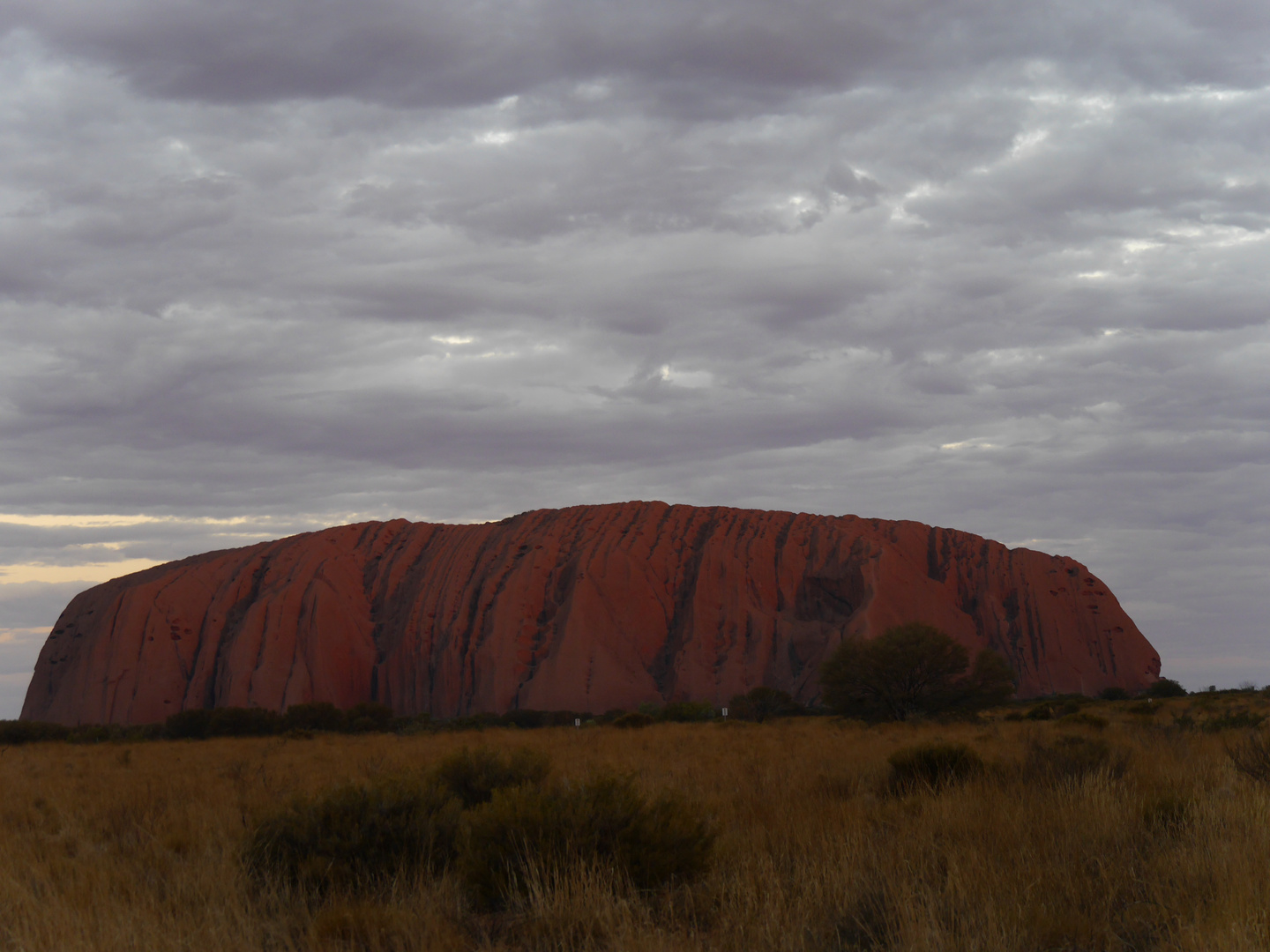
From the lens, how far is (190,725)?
48.1m

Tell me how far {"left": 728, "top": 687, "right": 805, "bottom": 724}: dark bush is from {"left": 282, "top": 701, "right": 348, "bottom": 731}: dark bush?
917 inches

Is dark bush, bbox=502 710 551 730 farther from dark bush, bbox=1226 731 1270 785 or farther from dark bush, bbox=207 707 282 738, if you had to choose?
dark bush, bbox=1226 731 1270 785

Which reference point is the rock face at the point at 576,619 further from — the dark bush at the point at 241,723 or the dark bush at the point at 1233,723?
the dark bush at the point at 1233,723

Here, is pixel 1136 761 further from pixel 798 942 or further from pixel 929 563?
pixel 929 563

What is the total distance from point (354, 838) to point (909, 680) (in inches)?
1266

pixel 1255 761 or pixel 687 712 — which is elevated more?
pixel 1255 761

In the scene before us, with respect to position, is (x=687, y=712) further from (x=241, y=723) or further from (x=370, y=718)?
(x=241, y=723)

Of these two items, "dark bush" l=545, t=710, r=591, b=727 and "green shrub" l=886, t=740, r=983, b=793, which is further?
"dark bush" l=545, t=710, r=591, b=727

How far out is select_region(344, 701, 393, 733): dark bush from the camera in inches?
1896

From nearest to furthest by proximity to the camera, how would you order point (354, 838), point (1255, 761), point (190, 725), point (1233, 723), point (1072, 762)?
1. point (354, 838)
2. point (1255, 761)
3. point (1072, 762)
4. point (1233, 723)
5. point (190, 725)

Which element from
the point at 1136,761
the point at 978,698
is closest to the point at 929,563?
the point at 978,698

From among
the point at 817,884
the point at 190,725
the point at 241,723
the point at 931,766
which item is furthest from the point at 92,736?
the point at 817,884

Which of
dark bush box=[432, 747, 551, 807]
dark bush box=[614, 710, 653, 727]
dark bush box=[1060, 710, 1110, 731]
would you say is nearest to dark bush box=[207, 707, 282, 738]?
dark bush box=[614, 710, 653, 727]

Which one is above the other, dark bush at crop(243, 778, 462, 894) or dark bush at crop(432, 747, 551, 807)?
dark bush at crop(243, 778, 462, 894)
